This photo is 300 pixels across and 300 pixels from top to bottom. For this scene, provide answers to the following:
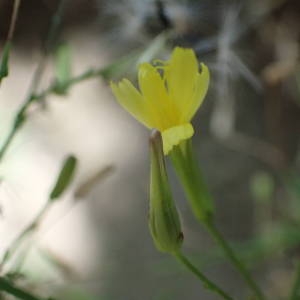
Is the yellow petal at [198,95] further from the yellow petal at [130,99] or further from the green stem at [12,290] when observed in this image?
the green stem at [12,290]

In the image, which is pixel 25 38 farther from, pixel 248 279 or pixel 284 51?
pixel 248 279

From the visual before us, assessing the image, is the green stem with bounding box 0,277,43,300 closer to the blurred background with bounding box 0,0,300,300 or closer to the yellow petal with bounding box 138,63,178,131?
the yellow petal with bounding box 138,63,178,131

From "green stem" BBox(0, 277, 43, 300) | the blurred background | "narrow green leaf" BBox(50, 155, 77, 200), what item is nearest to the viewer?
"green stem" BBox(0, 277, 43, 300)

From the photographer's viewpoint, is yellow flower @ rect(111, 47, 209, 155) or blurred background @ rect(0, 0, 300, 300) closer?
yellow flower @ rect(111, 47, 209, 155)

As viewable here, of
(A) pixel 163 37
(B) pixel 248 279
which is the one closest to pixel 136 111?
(B) pixel 248 279

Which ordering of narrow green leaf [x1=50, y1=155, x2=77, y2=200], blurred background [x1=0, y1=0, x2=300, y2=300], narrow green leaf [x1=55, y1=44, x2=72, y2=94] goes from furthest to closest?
1. blurred background [x1=0, y1=0, x2=300, y2=300]
2. narrow green leaf [x1=55, y1=44, x2=72, y2=94]
3. narrow green leaf [x1=50, y1=155, x2=77, y2=200]

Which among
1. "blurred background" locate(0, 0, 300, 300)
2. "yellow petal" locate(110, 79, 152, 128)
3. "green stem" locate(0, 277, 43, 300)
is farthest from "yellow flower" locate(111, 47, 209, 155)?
"blurred background" locate(0, 0, 300, 300)

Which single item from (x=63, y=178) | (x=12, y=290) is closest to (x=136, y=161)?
(x=63, y=178)
